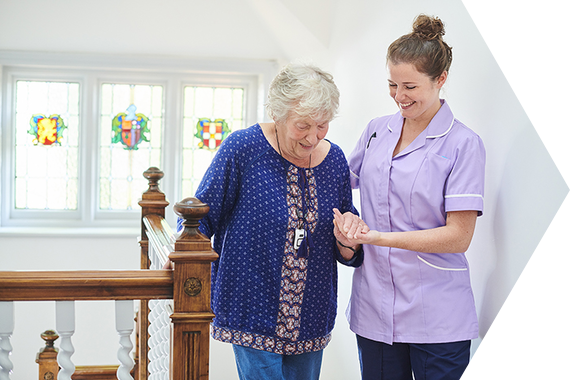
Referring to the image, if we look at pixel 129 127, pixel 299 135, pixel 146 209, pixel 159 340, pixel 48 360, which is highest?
pixel 129 127

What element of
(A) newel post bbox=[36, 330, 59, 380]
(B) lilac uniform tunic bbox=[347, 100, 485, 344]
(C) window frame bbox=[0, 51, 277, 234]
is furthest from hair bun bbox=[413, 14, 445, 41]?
(C) window frame bbox=[0, 51, 277, 234]

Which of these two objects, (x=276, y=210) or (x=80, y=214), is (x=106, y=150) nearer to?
(x=80, y=214)

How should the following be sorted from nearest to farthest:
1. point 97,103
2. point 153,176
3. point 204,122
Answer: point 153,176
point 97,103
point 204,122

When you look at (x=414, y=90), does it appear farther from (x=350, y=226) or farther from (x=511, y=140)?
(x=350, y=226)

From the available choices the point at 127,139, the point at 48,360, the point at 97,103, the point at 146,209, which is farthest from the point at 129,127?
the point at 146,209

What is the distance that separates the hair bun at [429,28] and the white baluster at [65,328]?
1187 mm

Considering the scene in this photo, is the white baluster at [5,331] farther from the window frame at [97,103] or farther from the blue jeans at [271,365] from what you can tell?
the window frame at [97,103]

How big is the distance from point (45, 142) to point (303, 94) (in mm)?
3797

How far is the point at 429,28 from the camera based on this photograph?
1.54 metres

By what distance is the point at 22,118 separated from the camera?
4711mm

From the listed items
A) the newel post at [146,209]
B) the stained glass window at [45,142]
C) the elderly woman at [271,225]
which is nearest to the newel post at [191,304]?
the elderly woman at [271,225]

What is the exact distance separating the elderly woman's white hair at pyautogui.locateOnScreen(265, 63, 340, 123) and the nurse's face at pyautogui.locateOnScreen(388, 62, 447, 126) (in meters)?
0.18

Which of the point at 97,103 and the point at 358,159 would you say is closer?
the point at 358,159

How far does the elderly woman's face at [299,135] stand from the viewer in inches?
63.7
